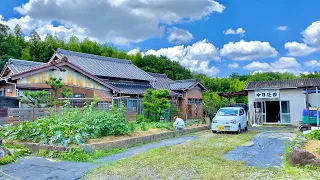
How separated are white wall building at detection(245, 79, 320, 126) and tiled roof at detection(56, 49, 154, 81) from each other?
31.4 ft

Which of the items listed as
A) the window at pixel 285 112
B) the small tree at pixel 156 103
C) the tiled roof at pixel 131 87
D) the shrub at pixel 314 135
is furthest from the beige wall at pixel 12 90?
the window at pixel 285 112

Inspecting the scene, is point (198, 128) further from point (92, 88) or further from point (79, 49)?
point (79, 49)

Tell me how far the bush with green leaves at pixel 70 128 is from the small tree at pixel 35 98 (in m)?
2.49

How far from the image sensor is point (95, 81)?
17.5 meters

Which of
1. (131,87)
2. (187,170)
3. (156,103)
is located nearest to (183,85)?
(131,87)

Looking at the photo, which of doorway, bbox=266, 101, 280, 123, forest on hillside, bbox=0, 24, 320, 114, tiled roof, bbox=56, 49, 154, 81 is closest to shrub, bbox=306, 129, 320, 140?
forest on hillside, bbox=0, 24, 320, 114

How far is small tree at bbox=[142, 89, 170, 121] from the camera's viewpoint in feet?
52.3

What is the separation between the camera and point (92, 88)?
17375mm

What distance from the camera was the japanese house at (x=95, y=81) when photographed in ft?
47.0

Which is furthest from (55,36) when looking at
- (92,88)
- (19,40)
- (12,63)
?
(92,88)

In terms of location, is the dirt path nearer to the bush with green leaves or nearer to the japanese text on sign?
the bush with green leaves

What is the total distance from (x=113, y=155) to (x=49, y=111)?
14.7ft

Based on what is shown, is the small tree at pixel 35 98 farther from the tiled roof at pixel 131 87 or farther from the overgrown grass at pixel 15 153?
the tiled roof at pixel 131 87

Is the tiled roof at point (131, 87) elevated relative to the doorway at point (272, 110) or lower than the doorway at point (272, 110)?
elevated
